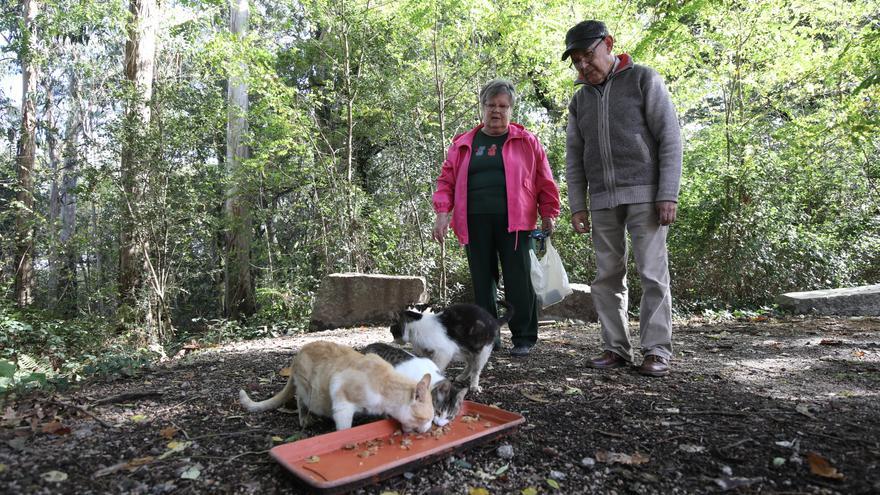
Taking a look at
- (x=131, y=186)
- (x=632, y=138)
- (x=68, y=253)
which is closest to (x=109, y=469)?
(x=632, y=138)

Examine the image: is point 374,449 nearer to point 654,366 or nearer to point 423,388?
point 423,388

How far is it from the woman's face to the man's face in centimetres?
61

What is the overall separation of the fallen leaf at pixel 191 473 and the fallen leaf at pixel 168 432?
1.38ft

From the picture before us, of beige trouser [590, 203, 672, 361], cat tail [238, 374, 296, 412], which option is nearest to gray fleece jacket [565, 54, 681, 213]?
beige trouser [590, 203, 672, 361]

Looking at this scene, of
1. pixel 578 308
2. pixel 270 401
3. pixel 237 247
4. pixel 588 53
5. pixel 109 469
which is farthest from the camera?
pixel 237 247

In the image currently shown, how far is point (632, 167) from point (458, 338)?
1570 mm

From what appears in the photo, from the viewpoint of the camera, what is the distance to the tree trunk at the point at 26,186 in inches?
360

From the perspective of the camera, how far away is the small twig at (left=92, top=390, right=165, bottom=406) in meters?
2.91

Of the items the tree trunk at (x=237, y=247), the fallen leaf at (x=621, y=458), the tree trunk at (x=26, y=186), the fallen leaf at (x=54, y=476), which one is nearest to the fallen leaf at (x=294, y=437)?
the fallen leaf at (x=54, y=476)

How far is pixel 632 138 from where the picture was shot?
11.0ft

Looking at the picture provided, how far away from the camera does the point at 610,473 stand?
2.04m

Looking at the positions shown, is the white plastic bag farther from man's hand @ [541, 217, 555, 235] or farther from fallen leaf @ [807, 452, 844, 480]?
fallen leaf @ [807, 452, 844, 480]

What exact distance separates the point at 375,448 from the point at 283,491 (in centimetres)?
42

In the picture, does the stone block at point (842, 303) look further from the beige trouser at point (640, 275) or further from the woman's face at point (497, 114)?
the woman's face at point (497, 114)
